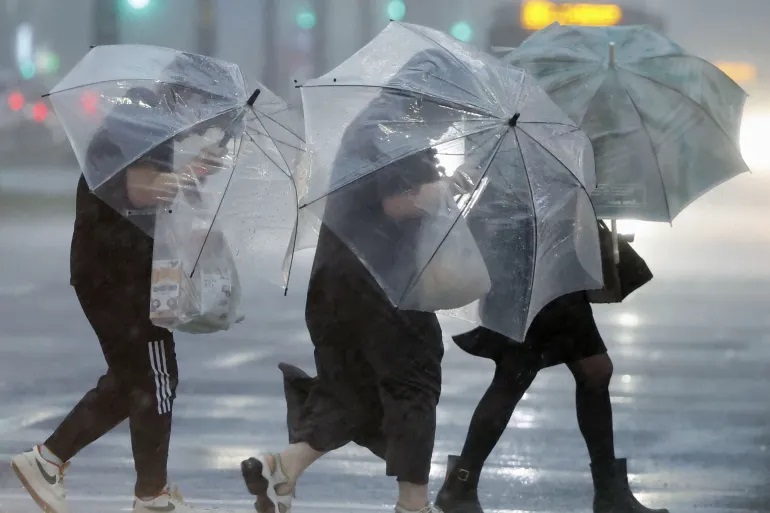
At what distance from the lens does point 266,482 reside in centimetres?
420

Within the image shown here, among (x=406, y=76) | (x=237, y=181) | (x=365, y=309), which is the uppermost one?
(x=406, y=76)

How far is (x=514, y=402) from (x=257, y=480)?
117cm

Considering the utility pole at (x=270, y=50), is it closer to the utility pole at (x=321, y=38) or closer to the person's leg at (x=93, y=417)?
the utility pole at (x=321, y=38)

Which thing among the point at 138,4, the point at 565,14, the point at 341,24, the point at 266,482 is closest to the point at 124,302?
the point at 266,482

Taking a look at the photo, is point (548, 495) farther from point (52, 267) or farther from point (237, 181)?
point (52, 267)

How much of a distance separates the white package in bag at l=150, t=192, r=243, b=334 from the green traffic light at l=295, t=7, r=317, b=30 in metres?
12.6

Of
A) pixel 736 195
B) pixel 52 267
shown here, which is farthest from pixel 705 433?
pixel 736 195

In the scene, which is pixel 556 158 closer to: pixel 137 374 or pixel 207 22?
pixel 137 374

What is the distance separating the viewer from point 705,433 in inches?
265

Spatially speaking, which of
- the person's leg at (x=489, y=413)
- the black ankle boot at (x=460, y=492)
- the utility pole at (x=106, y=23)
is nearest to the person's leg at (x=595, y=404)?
the person's leg at (x=489, y=413)

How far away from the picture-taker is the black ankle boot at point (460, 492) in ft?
16.0

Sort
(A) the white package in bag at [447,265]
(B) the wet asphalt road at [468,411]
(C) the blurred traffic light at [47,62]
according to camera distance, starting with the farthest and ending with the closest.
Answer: (C) the blurred traffic light at [47,62]
(B) the wet asphalt road at [468,411]
(A) the white package in bag at [447,265]

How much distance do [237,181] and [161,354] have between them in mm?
689

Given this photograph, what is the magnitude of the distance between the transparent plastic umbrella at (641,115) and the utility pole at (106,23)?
12004 millimetres
